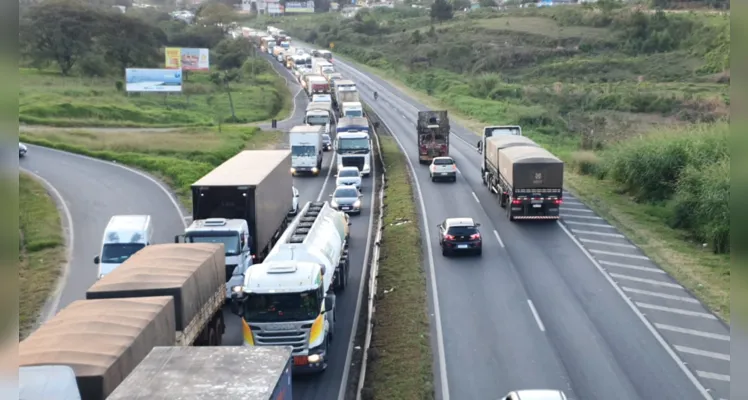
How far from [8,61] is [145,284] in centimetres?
1410

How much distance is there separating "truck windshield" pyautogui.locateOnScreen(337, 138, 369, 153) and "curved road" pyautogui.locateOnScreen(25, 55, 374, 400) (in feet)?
6.01

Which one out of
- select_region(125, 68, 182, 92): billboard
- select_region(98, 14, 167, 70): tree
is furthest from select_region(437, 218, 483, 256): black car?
select_region(98, 14, 167, 70): tree

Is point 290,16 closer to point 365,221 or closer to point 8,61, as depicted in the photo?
point 365,221

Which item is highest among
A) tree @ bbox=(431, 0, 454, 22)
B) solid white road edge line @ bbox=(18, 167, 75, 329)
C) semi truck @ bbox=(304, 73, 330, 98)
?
tree @ bbox=(431, 0, 454, 22)

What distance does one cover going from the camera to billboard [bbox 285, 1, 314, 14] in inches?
6169

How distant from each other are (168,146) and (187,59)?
133 ft

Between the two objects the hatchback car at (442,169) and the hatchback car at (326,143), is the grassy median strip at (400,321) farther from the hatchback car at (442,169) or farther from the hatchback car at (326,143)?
the hatchback car at (326,143)

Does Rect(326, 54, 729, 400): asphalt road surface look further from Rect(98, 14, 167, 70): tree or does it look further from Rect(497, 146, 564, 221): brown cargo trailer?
Rect(98, 14, 167, 70): tree

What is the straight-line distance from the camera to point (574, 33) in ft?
403

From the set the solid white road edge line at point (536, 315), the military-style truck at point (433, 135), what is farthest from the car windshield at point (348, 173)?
the solid white road edge line at point (536, 315)

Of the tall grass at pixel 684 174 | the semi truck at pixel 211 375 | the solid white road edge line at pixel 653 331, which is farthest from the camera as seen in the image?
the tall grass at pixel 684 174

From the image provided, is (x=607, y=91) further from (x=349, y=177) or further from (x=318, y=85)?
(x=349, y=177)

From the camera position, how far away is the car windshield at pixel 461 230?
27591 millimetres

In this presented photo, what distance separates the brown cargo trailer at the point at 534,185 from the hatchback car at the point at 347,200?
23.2 feet
